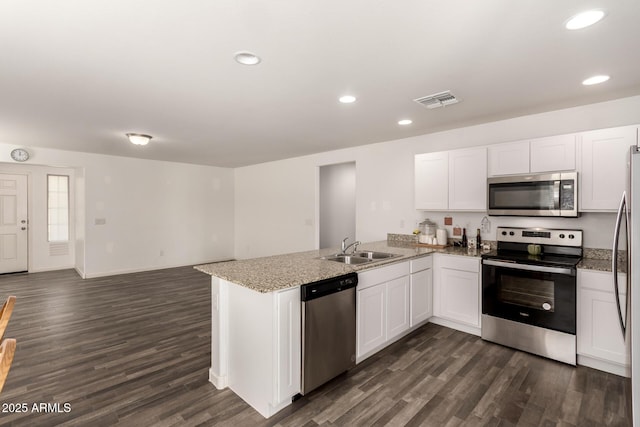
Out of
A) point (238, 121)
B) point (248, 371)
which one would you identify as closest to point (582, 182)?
point (248, 371)

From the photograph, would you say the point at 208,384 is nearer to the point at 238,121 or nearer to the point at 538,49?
the point at 238,121

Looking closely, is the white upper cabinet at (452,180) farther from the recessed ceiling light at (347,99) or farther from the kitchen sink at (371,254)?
the recessed ceiling light at (347,99)

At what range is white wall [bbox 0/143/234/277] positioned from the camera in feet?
19.6

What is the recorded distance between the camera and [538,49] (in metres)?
2.02

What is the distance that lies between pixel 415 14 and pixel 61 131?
4786 mm

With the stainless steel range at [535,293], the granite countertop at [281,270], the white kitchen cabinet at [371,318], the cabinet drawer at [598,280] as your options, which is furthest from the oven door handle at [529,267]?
the white kitchen cabinet at [371,318]

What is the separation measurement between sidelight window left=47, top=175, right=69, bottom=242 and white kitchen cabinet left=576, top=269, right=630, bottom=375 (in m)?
8.96

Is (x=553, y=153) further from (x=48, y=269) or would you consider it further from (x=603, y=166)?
(x=48, y=269)

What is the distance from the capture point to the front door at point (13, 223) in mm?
6219

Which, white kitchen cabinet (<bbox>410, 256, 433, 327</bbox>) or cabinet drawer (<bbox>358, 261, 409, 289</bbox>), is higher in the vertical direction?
cabinet drawer (<bbox>358, 261, 409, 289</bbox>)

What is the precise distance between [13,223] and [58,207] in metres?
0.78

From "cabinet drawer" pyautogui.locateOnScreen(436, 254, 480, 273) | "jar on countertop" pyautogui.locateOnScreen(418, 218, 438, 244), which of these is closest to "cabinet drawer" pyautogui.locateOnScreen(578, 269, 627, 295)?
"cabinet drawer" pyautogui.locateOnScreen(436, 254, 480, 273)

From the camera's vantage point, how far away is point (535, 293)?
9.43 ft

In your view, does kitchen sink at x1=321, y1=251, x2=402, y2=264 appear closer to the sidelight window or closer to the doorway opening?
the doorway opening
